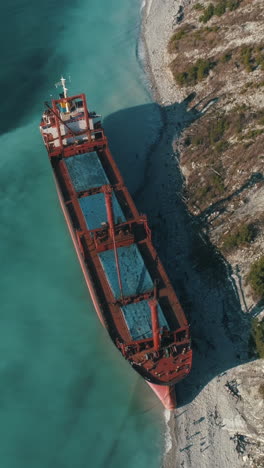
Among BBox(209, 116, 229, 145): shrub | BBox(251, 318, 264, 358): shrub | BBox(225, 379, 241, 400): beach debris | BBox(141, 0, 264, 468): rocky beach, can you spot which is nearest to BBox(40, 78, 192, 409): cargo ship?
BBox(141, 0, 264, 468): rocky beach

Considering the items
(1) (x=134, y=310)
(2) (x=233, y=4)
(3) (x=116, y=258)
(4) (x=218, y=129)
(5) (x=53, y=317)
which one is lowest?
(1) (x=134, y=310)

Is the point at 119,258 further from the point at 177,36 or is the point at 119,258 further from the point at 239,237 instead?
A: the point at 177,36

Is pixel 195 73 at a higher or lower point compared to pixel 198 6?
lower

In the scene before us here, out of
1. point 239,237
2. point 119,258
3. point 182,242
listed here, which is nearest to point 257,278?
point 239,237

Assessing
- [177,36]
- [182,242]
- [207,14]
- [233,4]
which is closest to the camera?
[182,242]

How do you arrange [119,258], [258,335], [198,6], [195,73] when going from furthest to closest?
[198,6] < [195,73] < [119,258] < [258,335]

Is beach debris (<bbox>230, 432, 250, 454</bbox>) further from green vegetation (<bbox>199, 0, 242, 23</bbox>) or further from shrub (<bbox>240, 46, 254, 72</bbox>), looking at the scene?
green vegetation (<bbox>199, 0, 242, 23</bbox>)

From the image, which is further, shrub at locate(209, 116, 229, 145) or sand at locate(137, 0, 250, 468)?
shrub at locate(209, 116, 229, 145)
